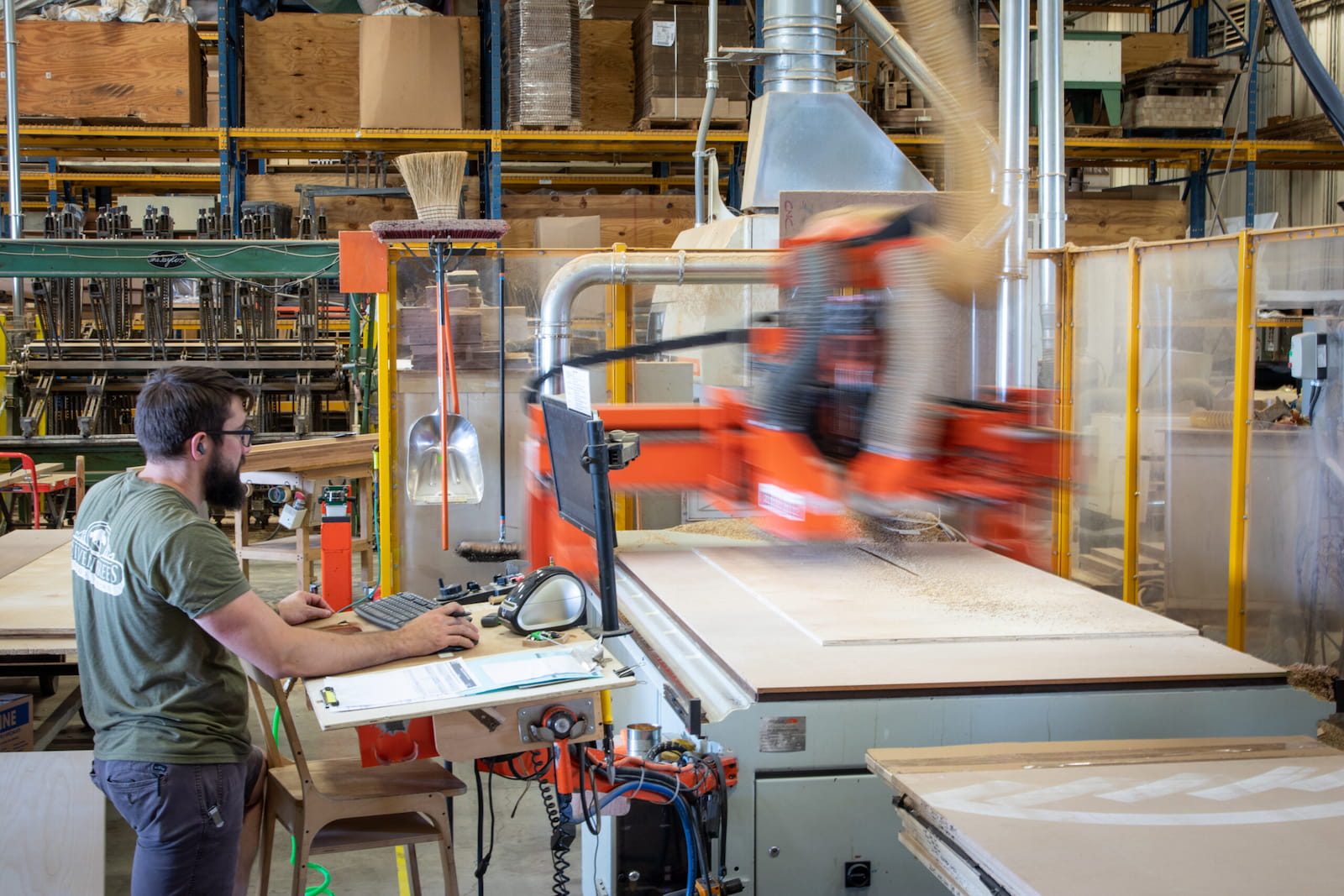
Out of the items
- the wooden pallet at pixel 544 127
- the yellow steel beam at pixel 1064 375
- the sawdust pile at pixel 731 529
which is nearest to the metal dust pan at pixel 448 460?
the sawdust pile at pixel 731 529

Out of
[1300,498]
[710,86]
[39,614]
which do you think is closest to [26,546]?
[39,614]

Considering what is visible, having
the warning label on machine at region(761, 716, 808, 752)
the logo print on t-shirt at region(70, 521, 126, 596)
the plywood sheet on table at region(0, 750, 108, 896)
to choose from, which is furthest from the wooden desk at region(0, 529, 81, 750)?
the warning label on machine at region(761, 716, 808, 752)

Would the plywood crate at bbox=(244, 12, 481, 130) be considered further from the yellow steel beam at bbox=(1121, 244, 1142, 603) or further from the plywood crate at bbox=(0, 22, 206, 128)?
the yellow steel beam at bbox=(1121, 244, 1142, 603)

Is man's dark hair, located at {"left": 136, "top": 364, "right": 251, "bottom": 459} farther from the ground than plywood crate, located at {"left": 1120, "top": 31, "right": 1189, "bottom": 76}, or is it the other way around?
plywood crate, located at {"left": 1120, "top": 31, "right": 1189, "bottom": 76}

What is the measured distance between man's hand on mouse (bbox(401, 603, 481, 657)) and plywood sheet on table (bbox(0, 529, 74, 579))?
7.90 feet

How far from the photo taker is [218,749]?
8.61 feet

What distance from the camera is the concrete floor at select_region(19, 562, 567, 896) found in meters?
3.92

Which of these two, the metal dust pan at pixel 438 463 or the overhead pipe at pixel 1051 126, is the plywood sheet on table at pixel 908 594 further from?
the overhead pipe at pixel 1051 126

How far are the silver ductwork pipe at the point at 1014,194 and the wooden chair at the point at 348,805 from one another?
3006 mm

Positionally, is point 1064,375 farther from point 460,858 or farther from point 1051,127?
point 460,858

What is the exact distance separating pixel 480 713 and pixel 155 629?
2.48ft

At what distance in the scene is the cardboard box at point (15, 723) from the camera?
3922 mm

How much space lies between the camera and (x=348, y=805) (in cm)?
293

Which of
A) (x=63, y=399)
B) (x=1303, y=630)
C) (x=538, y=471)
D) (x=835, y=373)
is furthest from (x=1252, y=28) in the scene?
(x=63, y=399)
